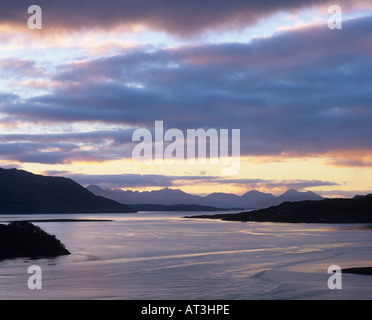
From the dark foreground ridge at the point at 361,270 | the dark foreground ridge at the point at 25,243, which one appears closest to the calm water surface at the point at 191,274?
the dark foreground ridge at the point at 361,270

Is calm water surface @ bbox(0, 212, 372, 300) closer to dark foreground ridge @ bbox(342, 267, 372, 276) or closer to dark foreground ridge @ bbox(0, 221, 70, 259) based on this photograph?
dark foreground ridge @ bbox(342, 267, 372, 276)

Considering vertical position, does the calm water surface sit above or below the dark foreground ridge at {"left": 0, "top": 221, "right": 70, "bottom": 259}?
below

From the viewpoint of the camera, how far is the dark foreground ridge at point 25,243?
6881 cm

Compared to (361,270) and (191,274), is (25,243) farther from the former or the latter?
(361,270)

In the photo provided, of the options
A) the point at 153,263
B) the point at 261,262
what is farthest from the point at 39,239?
the point at 261,262

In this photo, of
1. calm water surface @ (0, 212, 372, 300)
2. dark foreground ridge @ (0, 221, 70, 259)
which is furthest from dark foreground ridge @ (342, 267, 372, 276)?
dark foreground ridge @ (0, 221, 70, 259)

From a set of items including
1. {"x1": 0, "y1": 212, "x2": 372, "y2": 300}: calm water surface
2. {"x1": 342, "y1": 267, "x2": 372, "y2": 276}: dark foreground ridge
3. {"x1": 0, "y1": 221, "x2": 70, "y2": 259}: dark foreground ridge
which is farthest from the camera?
{"x1": 0, "y1": 221, "x2": 70, "y2": 259}: dark foreground ridge

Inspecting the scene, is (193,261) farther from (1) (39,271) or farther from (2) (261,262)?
(1) (39,271)

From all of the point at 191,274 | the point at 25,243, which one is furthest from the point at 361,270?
the point at 25,243

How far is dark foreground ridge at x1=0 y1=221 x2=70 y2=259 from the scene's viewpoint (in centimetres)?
6881

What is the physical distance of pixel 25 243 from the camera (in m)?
70.2

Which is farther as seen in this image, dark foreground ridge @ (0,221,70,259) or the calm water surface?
Answer: dark foreground ridge @ (0,221,70,259)
